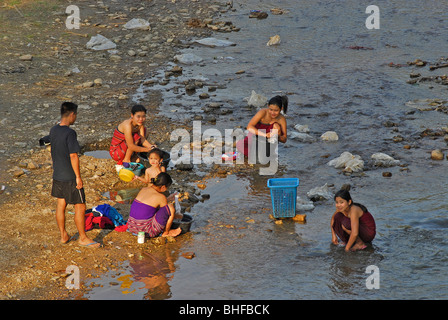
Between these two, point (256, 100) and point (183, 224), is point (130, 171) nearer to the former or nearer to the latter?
point (183, 224)

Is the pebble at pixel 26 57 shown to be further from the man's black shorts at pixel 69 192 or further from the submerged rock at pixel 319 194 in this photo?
the submerged rock at pixel 319 194

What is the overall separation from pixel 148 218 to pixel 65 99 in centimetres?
496

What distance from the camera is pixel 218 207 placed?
713 centimetres

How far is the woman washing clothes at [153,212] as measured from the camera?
6156mm

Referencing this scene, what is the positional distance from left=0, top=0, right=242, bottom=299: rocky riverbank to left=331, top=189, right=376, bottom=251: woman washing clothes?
202 cm

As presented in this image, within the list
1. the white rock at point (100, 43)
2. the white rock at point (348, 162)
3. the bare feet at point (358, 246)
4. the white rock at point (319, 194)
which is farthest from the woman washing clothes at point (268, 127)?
the white rock at point (100, 43)

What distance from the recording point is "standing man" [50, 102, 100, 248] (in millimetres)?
5703

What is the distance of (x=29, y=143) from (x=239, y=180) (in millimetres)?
3329

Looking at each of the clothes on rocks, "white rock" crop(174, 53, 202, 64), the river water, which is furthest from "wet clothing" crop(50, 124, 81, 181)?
"white rock" crop(174, 53, 202, 64)

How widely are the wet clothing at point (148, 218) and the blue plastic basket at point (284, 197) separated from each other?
1.30m

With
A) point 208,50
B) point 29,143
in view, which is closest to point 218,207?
point 29,143

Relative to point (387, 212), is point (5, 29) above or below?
above
